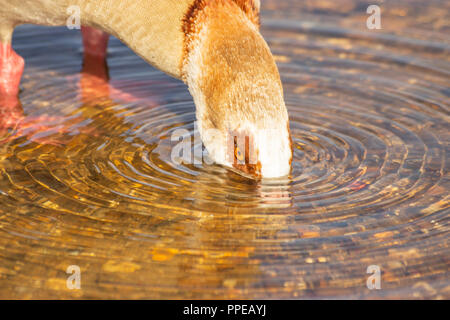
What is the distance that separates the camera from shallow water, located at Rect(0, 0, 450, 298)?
15.5 feet

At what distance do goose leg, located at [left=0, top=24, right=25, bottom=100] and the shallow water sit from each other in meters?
0.22

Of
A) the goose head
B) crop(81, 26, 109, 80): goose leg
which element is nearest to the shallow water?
crop(81, 26, 109, 80): goose leg

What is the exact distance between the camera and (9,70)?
24.2ft

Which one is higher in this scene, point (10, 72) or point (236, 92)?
point (10, 72)

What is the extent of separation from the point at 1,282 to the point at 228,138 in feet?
6.43

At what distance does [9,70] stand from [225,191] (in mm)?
3010

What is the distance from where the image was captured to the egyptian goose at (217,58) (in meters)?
5.25

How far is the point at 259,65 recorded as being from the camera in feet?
17.6

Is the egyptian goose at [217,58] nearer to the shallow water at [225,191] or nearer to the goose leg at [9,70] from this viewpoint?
the shallow water at [225,191]

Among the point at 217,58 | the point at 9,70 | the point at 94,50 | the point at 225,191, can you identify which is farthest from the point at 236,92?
the point at 94,50

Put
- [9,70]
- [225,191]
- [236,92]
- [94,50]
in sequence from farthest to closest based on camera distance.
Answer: [94,50], [9,70], [225,191], [236,92]

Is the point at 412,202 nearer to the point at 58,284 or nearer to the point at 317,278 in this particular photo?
the point at 317,278

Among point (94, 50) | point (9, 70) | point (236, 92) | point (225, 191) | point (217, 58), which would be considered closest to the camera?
point (236, 92)

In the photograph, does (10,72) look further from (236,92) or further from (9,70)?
(236,92)
